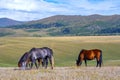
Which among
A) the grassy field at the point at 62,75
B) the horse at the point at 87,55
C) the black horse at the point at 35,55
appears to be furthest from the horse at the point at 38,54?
the grassy field at the point at 62,75

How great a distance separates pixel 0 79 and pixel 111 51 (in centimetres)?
9011

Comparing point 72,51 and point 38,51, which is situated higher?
point 38,51

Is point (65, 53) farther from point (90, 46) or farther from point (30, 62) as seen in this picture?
point (30, 62)

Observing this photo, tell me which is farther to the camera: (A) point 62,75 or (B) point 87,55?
(B) point 87,55

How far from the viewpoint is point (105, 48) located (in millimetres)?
109562

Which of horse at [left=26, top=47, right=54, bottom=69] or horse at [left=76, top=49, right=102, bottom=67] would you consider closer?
horse at [left=26, top=47, right=54, bottom=69]

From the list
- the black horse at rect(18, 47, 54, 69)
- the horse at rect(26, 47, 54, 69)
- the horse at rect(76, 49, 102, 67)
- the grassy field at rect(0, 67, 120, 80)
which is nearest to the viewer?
the grassy field at rect(0, 67, 120, 80)

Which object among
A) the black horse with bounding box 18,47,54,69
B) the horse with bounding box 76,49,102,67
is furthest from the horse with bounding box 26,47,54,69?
the horse with bounding box 76,49,102,67

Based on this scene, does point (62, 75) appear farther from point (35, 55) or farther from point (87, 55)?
point (87, 55)

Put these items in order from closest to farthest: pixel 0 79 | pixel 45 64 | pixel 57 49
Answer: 1. pixel 0 79
2. pixel 45 64
3. pixel 57 49

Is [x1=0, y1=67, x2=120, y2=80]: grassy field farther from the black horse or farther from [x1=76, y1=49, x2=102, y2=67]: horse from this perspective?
[x1=76, y1=49, x2=102, y2=67]: horse

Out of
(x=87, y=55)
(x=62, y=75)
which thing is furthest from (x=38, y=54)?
(x=62, y=75)

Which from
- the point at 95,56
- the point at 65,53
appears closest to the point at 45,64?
the point at 95,56

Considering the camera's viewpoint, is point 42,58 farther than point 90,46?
No
